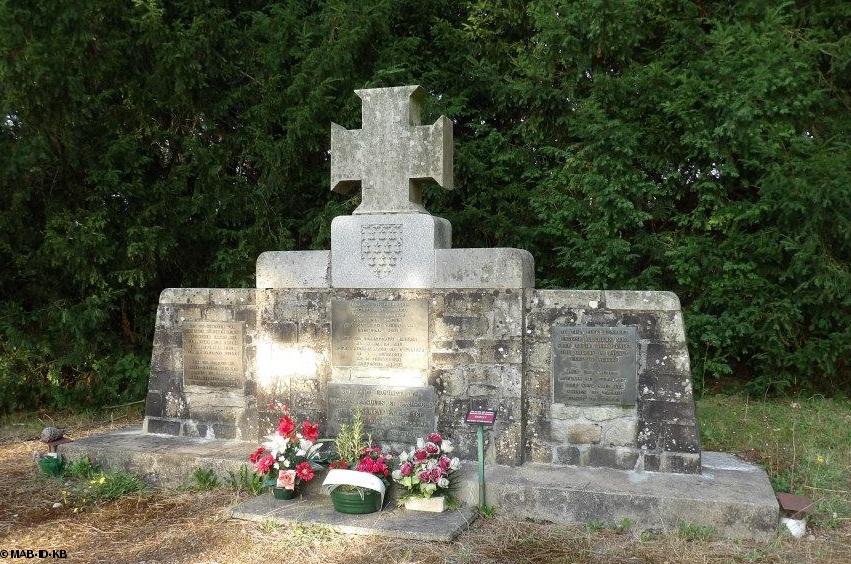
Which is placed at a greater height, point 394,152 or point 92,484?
point 394,152

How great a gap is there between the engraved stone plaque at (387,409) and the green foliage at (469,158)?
3.24 m

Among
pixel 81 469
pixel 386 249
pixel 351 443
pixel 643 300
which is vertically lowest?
pixel 81 469

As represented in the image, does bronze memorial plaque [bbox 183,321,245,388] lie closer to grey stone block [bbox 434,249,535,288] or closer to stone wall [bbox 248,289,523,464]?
stone wall [bbox 248,289,523,464]

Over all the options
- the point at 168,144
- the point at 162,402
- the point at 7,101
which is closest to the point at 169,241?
the point at 168,144

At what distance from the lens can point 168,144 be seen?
8.12 meters

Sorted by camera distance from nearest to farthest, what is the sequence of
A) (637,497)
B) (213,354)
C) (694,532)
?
(694,532)
(637,497)
(213,354)

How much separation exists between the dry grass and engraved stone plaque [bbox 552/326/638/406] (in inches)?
36.1

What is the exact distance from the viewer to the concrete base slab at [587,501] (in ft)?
12.3

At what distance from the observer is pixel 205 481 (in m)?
4.69

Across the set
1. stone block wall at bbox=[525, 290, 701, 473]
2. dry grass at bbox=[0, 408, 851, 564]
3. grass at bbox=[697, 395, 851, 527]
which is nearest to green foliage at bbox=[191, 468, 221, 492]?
dry grass at bbox=[0, 408, 851, 564]

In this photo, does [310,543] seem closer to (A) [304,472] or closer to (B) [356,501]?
(B) [356,501]

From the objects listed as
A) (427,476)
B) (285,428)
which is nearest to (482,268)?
(427,476)

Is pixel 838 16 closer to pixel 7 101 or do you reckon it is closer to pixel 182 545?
pixel 182 545

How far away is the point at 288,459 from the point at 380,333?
1.11 metres
